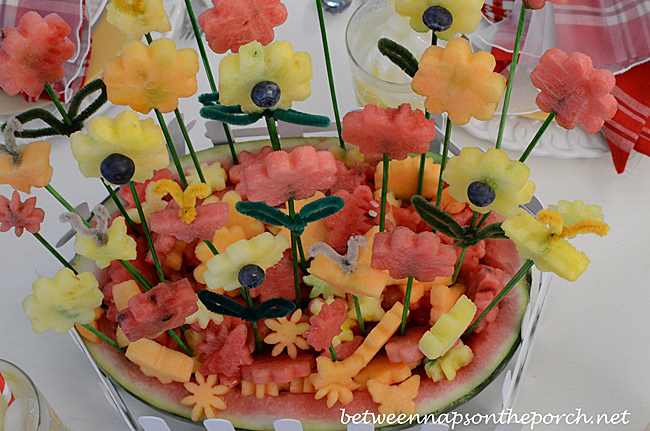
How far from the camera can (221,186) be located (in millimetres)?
680

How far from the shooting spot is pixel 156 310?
495 millimetres

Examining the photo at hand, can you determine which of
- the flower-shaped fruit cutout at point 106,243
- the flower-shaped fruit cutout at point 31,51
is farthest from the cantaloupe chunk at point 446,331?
the flower-shaped fruit cutout at point 31,51

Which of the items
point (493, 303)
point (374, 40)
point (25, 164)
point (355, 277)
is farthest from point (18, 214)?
point (374, 40)

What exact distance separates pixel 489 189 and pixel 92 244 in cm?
30

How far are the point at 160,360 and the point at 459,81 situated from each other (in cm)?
37

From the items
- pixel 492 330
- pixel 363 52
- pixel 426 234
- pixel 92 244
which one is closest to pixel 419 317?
pixel 492 330

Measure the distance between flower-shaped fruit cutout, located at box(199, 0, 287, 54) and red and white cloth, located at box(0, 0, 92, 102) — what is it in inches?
18.5

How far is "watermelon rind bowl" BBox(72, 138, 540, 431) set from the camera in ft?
1.89

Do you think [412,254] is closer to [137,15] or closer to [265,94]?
[265,94]

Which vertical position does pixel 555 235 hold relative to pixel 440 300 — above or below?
above

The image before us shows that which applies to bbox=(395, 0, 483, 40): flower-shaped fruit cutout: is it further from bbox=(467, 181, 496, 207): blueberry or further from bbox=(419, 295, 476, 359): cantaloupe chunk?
bbox=(419, 295, 476, 359): cantaloupe chunk

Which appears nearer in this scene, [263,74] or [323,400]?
[263,74]

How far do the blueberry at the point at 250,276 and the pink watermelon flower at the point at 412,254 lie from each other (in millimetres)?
91

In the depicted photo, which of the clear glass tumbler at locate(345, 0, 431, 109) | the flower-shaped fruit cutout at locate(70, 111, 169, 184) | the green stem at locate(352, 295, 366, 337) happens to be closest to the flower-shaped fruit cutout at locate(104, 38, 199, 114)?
the flower-shaped fruit cutout at locate(70, 111, 169, 184)
